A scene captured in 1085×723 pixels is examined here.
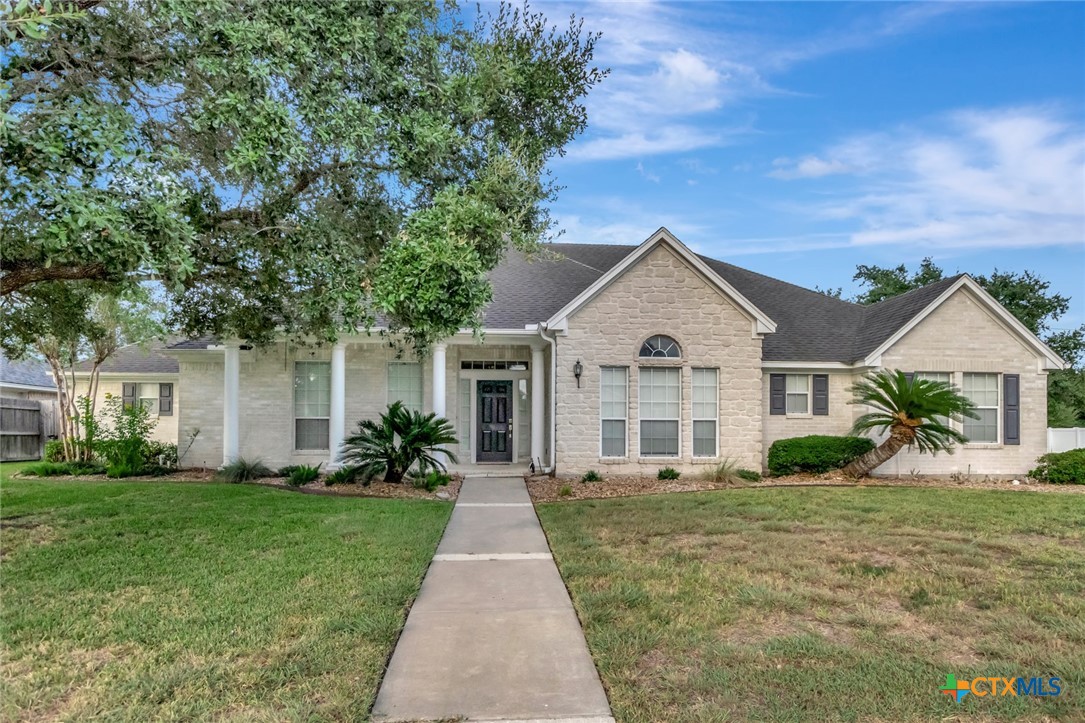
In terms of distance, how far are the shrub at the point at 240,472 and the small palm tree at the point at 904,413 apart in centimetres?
1308

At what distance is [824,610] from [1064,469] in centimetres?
1342

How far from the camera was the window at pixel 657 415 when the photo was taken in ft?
46.3

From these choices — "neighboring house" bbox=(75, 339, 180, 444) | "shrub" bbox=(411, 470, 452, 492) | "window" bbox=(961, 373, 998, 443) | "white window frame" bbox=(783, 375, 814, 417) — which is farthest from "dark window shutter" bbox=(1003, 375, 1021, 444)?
"neighboring house" bbox=(75, 339, 180, 444)

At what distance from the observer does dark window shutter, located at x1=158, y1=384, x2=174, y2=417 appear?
1925cm

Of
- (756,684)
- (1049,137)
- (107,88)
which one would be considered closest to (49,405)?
(107,88)

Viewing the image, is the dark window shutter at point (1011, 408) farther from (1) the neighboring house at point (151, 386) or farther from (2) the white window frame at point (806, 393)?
(1) the neighboring house at point (151, 386)

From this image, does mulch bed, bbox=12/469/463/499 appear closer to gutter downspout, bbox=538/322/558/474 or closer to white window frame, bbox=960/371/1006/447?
gutter downspout, bbox=538/322/558/474

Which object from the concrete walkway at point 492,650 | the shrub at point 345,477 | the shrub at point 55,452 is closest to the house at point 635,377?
the shrub at point 345,477

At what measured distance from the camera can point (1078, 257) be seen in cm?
1462

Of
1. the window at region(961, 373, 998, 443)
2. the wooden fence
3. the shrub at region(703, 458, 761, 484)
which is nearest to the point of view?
the shrub at region(703, 458, 761, 484)

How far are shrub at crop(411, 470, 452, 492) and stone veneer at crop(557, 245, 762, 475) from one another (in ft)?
8.53

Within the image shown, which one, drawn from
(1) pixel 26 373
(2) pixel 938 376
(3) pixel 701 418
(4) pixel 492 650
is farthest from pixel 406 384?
(1) pixel 26 373

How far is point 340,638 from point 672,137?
13.1 metres

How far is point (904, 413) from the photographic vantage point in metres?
13.5
